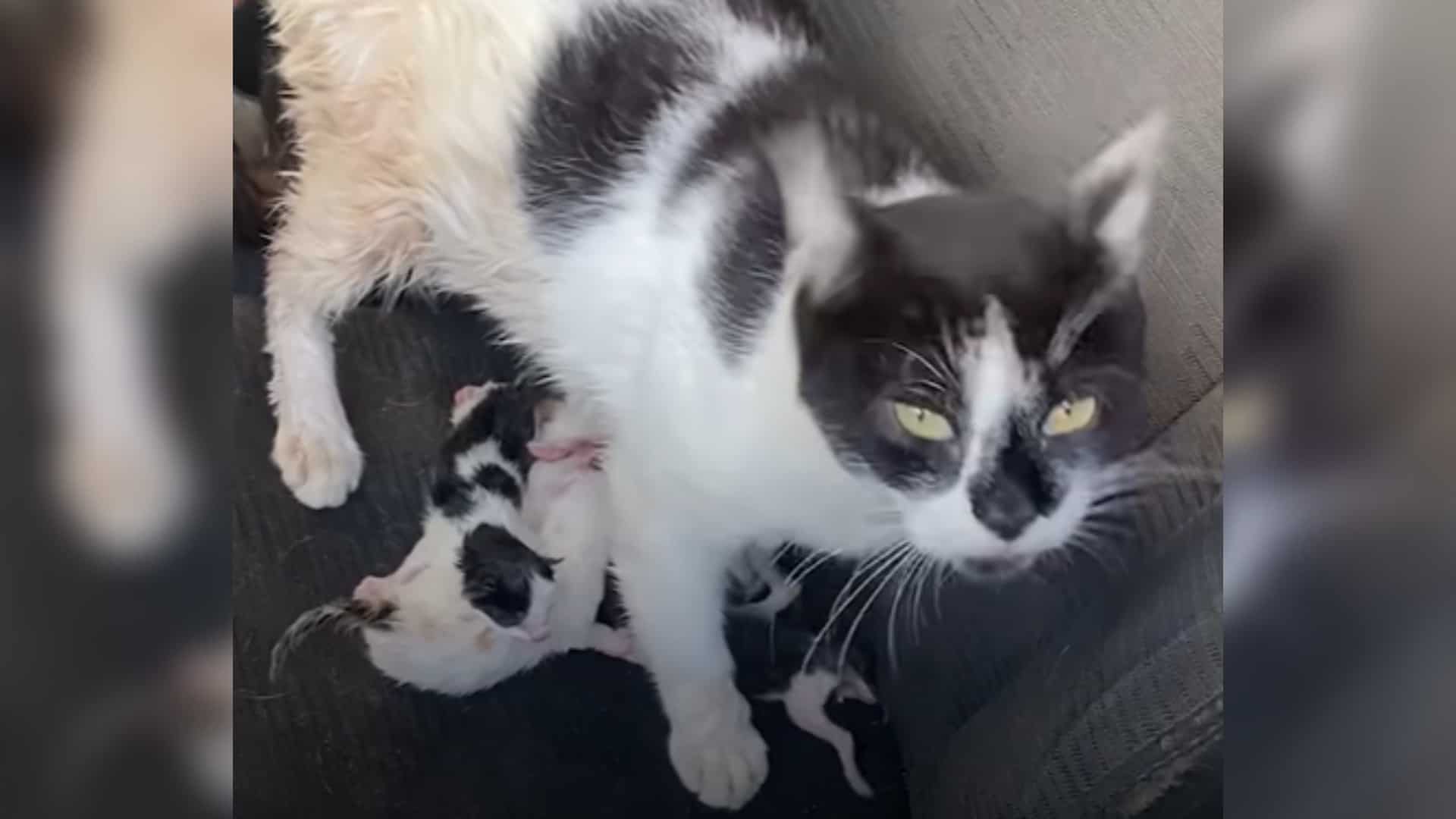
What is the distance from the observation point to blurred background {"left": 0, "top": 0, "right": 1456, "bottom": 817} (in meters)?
0.27

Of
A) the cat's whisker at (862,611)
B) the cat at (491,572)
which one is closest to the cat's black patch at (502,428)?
the cat at (491,572)

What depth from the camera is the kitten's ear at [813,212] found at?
21.9 inches

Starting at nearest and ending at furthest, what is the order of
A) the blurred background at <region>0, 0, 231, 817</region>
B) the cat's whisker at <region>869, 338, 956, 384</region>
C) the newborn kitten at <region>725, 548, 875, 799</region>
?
the blurred background at <region>0, 0, 231, 817</region> < the cat's whisker at <region>869, 338, 956, 384</region> < the newborn kitten at <region>725, 548, 875, 799</region>

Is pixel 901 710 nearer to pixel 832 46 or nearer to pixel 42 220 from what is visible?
pixel 832 46

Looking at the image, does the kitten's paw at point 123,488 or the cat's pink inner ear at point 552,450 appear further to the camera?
the cat's pink inner ear at point 552,450

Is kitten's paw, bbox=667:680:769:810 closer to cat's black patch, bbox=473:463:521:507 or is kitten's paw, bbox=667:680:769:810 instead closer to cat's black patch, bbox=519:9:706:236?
cat's black patch, bbox=473:463:521:507

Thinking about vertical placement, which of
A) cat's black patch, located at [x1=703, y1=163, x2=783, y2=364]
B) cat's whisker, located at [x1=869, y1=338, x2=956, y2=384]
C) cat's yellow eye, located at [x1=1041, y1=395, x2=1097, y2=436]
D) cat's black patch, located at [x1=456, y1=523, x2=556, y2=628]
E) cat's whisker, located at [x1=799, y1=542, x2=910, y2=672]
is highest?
cat's yellow eye, located at [x1=1041, y1=395, x2=1097, y2=436]

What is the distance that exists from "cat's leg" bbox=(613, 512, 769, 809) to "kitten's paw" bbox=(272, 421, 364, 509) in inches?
6.5

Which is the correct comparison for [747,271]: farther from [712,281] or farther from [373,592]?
[373,592]

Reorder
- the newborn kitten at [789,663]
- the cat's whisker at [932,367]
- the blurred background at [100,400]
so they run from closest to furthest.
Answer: the blurred background at [100,400] < the cat's whisker at [932,367] < the newborn kitten at [789,663]

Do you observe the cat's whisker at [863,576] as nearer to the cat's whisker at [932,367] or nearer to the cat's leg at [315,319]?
the cat's whisker at [932,367]

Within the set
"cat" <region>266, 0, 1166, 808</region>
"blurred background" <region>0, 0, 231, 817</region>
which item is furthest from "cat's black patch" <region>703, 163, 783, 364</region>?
"blurred background" <region>0, 0, 231, 817</region>

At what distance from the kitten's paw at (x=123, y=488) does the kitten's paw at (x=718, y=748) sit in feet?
1.30

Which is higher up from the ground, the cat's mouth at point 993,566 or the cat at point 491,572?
the cat's mouth at point 993,566
